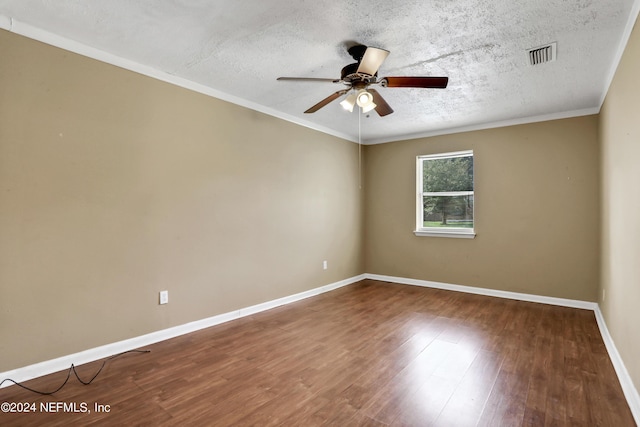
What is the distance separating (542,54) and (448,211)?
281 centimetres

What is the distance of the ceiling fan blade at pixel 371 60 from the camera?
2129 mm

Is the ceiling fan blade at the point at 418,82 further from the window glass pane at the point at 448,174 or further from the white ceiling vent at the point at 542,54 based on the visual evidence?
the window glass pane at the point at 448,174

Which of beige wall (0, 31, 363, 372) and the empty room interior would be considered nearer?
the empty room interior

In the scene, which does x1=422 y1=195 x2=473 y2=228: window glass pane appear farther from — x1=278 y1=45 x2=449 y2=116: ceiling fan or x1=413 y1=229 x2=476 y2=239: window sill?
x1=278 y1=45 x2=449 y2=116: ceiling fan

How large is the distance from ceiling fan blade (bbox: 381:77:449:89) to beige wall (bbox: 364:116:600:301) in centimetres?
279

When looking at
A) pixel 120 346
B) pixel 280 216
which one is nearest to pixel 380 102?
pixel 280 216

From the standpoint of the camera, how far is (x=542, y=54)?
259 cm

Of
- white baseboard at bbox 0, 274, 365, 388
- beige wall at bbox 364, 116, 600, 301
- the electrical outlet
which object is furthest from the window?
the electrical outlet

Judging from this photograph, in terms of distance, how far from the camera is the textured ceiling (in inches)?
80.6

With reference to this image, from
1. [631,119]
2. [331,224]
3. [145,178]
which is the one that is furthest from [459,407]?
[331,224]

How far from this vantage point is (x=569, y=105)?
3.82 m

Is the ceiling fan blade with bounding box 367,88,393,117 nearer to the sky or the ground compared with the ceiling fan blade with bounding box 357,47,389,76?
→ nearer to the ground

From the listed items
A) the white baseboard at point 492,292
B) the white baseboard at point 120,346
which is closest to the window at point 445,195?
the white baseboard at point 492,292

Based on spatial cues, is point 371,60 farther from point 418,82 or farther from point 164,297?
point 164,297
